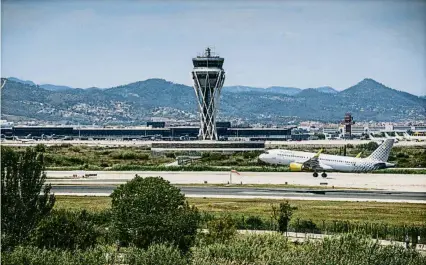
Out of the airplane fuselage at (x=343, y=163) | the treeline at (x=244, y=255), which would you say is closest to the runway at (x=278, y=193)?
the airplane fuselage at (x=343, y=163)

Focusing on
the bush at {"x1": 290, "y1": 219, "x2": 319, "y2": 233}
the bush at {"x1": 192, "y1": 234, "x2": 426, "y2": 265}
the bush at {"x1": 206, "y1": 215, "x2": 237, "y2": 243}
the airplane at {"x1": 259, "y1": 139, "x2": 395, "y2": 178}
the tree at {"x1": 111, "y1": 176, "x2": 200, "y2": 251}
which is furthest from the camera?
the airplane at {"x1": 259, "y1": 139, "x2": 395, "y2": 178}

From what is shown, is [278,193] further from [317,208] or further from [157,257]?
[157,257]

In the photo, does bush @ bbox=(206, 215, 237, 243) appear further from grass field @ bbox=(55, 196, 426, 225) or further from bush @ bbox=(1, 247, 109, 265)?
grass field @ bbox=(55, 196, 426, 225)

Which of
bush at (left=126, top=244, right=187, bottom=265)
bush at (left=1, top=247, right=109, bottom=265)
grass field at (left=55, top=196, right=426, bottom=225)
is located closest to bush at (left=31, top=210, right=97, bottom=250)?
bush at (left=1, top=247, right=109, bottom=265)

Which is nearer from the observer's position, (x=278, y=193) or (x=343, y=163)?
(x=278, y=193)

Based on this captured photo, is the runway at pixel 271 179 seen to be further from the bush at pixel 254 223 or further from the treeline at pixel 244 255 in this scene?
the treeline at pixel 244 255

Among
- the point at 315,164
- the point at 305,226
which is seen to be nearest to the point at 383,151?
the point at 315,164
